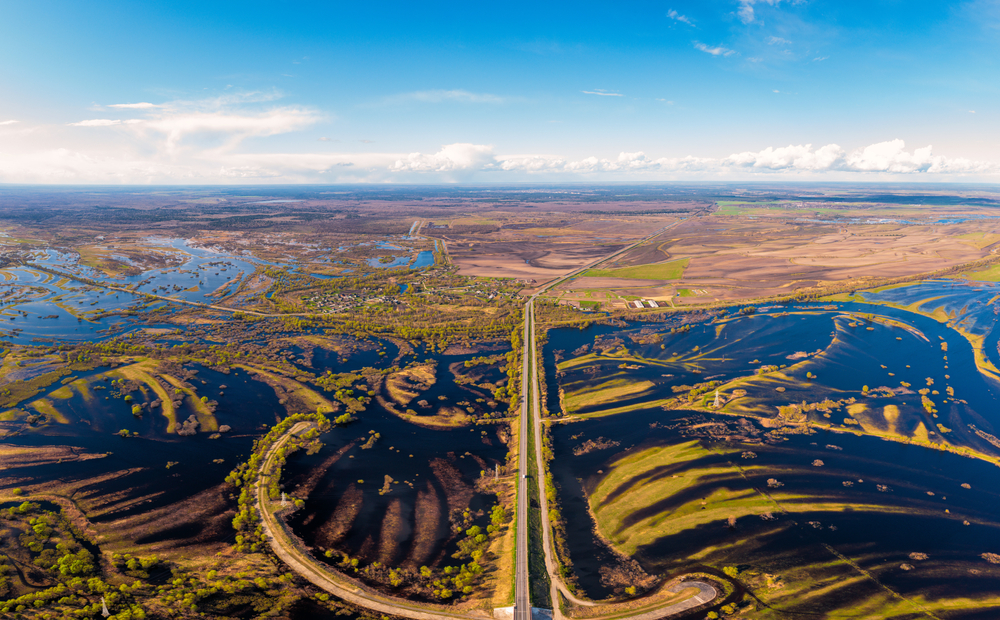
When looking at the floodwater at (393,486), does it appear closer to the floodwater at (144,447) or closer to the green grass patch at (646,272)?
the floodwater at (144,447)

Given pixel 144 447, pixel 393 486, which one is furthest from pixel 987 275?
pixel 144 447

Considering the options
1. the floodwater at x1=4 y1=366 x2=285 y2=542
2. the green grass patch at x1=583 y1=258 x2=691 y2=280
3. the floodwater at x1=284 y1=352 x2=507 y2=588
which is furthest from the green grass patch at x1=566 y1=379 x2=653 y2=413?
the green grass patch at x1=583 y1=258 x2=691 y2=280

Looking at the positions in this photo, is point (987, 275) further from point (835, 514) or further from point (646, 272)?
point (835, 514)

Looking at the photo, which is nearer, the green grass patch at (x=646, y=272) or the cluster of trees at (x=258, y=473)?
the cluster of trees at (x=258, y=473)

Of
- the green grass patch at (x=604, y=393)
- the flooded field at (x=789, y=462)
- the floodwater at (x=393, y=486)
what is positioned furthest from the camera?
the green grass patch at (x=604, y=393)

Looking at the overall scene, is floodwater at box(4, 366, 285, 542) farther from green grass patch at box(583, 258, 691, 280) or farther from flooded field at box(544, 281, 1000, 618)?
green grass patch at box(583, 258, 691, 280)

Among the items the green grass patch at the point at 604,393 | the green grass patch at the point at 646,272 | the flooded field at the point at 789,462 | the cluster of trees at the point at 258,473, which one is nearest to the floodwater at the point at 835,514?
the flooded field at the point at 789,462
